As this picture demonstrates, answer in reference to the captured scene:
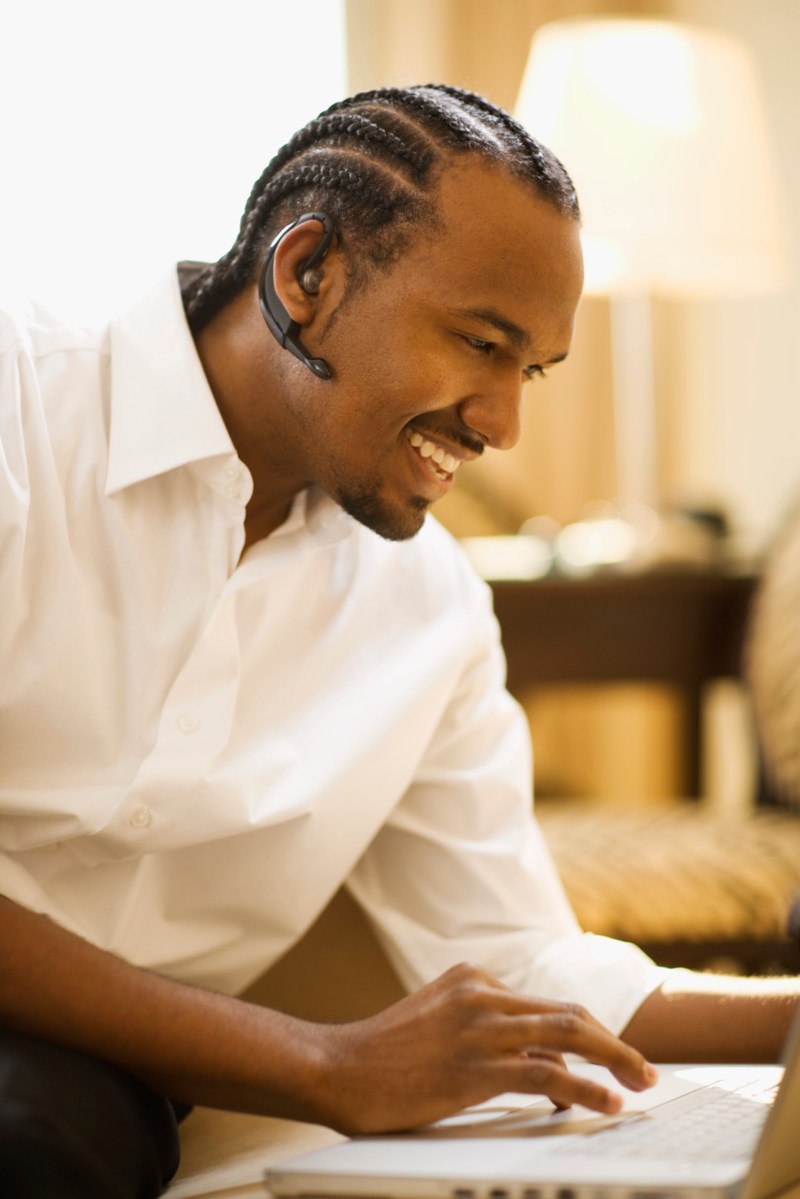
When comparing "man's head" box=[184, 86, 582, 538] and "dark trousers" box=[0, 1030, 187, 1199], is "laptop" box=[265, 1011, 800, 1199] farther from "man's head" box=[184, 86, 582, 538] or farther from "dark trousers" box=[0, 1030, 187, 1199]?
"man's head" box=[184, 86, 582, 538]

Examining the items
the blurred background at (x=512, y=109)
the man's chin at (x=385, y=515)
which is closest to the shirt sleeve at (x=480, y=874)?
the man's chin at (x=385, y=515)

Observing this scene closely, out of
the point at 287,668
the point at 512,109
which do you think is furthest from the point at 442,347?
the point at 512,109

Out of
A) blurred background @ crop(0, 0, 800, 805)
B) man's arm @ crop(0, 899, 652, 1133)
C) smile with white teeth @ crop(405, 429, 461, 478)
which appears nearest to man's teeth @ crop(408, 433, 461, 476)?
smile with white teeth @ crop(405, 429, 461, 478)

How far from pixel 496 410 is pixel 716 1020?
1.56 feet

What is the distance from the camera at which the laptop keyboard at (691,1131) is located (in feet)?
2.25

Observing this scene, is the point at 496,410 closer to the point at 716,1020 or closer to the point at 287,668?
the point at 287,668

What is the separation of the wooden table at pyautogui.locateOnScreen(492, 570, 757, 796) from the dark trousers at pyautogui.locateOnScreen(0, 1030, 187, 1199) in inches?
52.2

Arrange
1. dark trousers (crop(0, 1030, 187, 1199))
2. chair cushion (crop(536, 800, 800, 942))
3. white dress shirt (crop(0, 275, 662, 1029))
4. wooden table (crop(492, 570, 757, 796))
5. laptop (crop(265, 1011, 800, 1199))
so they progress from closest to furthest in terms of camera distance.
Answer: laptop (crop(265, 1011, 800, 1199)) < dark trousers (crop(0, 1030, 187, 1199)) < white dress shirt (crop(0, 275, 662, 1029)) < chair cushion (crop(536, 800, 800, 942)) < wooden table (crop(492, 570, 757, 796))

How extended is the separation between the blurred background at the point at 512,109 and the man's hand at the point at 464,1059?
1.49 m

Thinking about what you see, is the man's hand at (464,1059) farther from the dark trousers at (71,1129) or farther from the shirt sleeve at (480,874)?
the shirt sleeve at (480,874)

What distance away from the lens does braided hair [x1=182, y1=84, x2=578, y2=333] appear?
38.7 inches

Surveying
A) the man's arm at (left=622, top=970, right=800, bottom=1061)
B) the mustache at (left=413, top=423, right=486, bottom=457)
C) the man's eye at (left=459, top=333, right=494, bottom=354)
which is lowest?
the man's arm at (left=622, top=970, right=800, bottom=1061)

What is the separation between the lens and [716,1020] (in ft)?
3.34

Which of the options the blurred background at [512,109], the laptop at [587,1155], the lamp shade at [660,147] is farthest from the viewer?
the blurred background at [512,109]
